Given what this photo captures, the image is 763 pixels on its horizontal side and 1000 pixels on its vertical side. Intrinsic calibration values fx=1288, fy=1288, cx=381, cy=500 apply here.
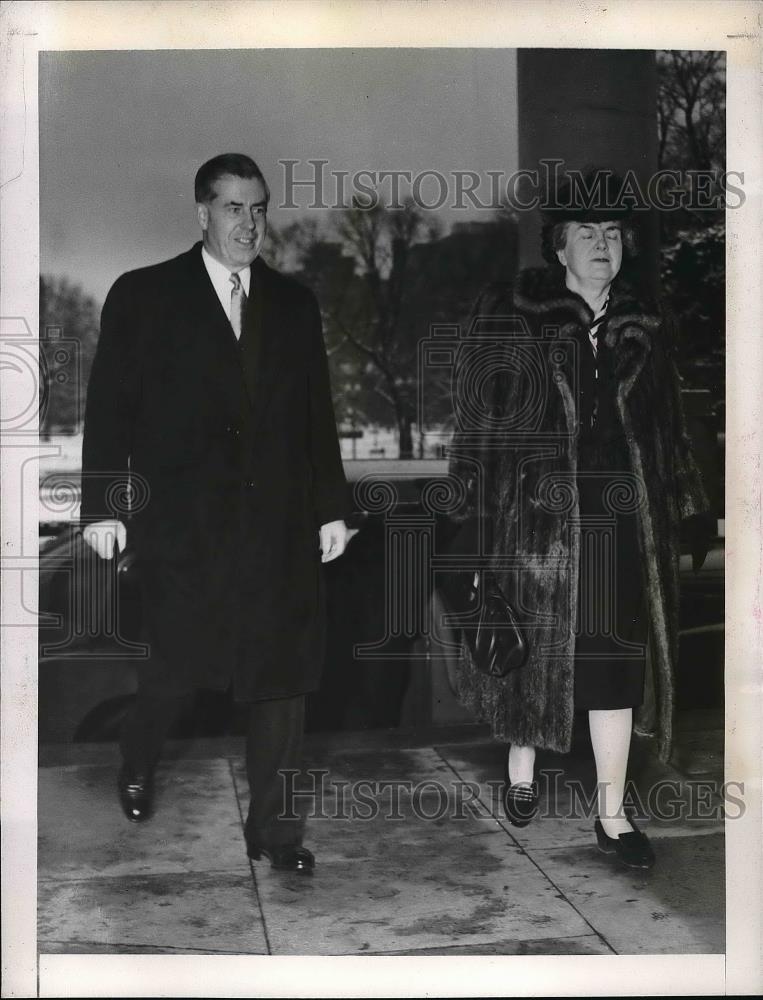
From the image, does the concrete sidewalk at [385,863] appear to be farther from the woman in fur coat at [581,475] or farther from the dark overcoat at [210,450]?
the dark overcoat at [210,450]

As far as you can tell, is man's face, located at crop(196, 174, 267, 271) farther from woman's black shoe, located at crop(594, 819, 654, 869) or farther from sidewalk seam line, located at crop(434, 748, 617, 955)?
woman's black shoe, located at crop(594, 819, 654, 869)

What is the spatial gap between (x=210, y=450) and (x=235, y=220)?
817mm

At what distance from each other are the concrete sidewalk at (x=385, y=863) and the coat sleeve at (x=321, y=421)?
0.95m

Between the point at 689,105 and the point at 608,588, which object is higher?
the point at 689,105

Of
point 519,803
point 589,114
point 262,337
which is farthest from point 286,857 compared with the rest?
point 589,114

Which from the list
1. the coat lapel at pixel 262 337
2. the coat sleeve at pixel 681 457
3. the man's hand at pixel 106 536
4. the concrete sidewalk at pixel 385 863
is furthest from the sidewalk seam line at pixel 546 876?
the coat lapel at pixel 262 337

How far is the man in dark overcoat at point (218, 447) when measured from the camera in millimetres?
4535

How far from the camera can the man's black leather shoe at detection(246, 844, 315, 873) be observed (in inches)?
181

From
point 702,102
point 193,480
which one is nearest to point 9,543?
point 193,480

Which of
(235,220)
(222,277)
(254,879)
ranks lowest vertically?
(254,879)

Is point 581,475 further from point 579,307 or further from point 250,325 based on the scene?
point 250,325

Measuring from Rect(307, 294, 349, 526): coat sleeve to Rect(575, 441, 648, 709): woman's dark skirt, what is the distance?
0.88m

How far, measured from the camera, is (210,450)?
4.53 metres

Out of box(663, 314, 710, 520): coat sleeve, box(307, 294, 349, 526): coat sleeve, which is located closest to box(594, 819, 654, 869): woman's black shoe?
box(663, 314, 710, 520): coat sleeve
